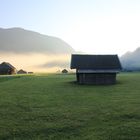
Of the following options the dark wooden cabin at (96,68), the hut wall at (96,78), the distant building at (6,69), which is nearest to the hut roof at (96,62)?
the dark wooden cabin at (96,68)

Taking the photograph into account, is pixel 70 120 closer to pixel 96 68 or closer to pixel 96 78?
pixel 96 78

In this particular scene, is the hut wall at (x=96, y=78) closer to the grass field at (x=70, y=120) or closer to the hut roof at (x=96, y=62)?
the hut roof at (x=96, y=62)

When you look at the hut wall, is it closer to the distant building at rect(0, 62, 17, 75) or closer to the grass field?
the grass field

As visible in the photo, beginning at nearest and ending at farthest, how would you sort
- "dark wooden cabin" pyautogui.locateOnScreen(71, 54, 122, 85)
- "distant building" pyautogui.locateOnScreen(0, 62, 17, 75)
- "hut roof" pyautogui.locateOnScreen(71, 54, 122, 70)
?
"dark wooden cabin" pyautogui.locateOnScreen(71, 54, 122, 85), "hut roof" pyautogui.locateOnScreen(71, 54, 122, 70), "distant building" pyautogui.locateOnScreen(0, 62, 17, 75)

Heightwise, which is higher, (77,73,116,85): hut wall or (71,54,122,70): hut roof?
(71,54,122,70): hut roof

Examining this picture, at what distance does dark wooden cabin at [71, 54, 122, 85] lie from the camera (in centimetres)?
5884

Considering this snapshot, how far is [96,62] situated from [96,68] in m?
1.96

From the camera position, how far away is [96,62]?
206 feet

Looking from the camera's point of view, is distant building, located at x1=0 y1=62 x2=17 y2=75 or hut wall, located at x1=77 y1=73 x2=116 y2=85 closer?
hut wall, located at x1=77 y1=73 x2=116 y2=85

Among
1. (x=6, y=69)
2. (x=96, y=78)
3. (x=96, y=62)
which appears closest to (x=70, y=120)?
(x=96, y=78)

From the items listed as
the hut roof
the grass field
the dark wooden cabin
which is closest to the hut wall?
the dark wooden cabin

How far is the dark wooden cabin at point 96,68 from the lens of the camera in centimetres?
5884

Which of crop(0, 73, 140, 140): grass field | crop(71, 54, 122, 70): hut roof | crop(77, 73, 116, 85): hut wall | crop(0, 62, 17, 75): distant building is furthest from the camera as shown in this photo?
crop(0, 62, 17, 75): distant building

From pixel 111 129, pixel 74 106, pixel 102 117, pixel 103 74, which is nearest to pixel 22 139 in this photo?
pixel 111 129
